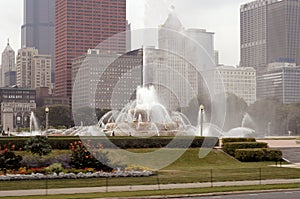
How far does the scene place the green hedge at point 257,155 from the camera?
4116 cm

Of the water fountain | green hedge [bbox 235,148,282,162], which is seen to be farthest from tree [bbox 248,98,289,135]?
green hedge [bbox 235,148,282,162]

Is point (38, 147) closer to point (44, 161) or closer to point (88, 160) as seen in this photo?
point (44, 161)

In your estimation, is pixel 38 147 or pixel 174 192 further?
pixel 38 147

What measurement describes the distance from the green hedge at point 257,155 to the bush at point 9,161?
16.5m

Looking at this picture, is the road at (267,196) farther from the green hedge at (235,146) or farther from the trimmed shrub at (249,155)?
the green hedge at (235,146)

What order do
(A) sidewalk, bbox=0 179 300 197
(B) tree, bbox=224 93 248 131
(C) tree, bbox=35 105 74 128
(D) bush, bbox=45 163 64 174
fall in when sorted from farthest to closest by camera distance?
1. (C) tree, bbox=35 105 74 128
2. (B) tree, bbox=224 93 248 131
3. (D) bush, bbox=45 163 64 174
4. (A) sidewalk, bbox=0 179 300 197

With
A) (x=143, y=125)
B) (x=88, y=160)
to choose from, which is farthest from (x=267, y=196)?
(x=143, y=125)

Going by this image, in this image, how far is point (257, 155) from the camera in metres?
41.4

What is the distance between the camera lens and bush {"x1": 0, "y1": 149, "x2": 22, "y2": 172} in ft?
105

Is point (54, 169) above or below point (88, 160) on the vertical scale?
below

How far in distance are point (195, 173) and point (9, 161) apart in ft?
34.9

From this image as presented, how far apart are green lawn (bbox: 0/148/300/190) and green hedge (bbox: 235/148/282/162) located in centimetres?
75

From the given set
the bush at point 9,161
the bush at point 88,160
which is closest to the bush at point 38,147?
the bush at point 9,161

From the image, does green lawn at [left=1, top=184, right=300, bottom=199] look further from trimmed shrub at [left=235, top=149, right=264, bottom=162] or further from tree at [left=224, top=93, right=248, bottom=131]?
tree at [left=224, top=93, right=248, bottom=131]
